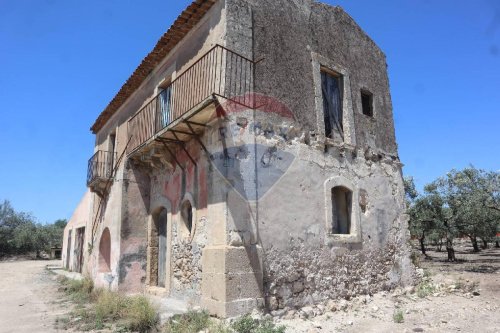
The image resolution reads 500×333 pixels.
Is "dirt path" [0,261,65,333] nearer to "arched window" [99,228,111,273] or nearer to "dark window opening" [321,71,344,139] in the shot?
"arched window" [99,228,111,273]

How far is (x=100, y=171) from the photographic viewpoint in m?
12.6

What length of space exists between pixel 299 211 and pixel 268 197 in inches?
34.0

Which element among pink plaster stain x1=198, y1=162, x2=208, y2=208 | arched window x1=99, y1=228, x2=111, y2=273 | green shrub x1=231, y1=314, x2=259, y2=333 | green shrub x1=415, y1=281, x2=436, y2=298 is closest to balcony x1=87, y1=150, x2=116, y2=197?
arched window x1=99, y1=228, x2=111, y2=273

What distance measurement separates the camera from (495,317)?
22.8 ft

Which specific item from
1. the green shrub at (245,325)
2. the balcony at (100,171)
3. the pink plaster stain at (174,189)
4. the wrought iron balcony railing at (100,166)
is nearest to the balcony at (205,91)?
the pink plaster stain at (174,189)

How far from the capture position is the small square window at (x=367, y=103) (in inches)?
394

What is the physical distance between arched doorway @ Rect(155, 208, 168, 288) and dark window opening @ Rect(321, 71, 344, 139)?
15.8ft

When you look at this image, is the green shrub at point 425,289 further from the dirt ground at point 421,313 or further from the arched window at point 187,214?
the arched window at point 187,214

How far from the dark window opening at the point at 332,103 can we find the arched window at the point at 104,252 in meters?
7.54

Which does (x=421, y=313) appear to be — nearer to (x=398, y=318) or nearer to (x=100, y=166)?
(x=398, y=318)

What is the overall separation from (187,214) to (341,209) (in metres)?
3.58

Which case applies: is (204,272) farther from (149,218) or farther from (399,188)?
(399,188)

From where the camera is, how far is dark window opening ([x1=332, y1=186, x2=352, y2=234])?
26.7 ft

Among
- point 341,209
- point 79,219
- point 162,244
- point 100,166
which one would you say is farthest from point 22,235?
point 341,209
